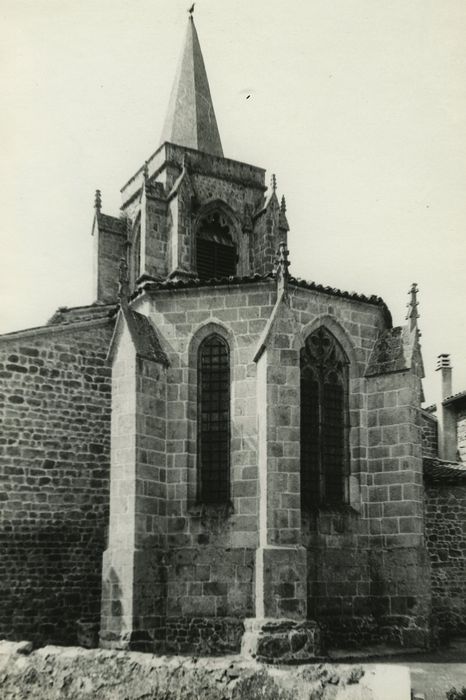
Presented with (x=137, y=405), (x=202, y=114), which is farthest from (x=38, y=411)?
(x=202, y=114)

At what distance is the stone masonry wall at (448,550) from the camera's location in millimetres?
19812

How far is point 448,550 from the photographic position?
20.2 metres

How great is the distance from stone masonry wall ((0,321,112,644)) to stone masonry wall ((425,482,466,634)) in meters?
8.01

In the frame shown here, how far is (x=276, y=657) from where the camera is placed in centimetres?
1411

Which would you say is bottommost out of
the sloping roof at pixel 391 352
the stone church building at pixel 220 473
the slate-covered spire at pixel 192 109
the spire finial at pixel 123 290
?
the stone church building at pixel 220 473

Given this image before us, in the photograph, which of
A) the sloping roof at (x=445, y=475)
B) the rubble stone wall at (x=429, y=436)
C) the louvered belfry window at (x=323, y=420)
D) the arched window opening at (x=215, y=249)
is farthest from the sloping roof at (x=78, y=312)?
the rubble stone wall at (x=429, y=436)

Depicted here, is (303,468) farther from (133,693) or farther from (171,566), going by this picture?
(133,693)

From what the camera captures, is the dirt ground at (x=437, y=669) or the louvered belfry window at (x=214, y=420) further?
the louvered belfry window at (x=214, y=420)

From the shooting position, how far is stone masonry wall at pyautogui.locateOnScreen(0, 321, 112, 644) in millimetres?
16969

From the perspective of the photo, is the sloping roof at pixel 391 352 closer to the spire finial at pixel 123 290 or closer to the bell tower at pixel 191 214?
the spire finial at pixel 123 290

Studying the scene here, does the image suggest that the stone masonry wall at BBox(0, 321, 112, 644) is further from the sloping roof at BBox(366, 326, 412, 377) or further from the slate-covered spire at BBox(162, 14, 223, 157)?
the slate-covered spire at BBox(162, 14, 223, 157)

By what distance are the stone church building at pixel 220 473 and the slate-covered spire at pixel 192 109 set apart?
29.8 ft

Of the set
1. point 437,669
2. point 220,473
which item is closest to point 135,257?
point 220,473

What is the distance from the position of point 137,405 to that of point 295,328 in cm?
341
